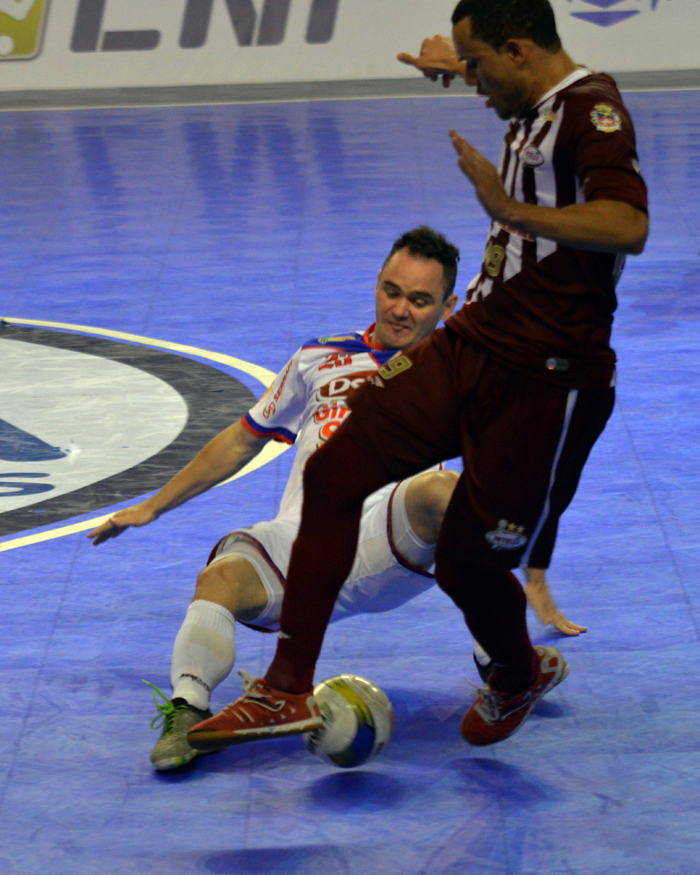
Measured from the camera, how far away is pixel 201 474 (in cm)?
384

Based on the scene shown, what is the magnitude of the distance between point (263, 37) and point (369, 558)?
628 inches

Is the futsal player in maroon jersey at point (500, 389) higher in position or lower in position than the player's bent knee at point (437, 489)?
higher

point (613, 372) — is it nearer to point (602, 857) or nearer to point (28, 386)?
Answer: point (602, 857)

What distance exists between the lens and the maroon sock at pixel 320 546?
2.92 m

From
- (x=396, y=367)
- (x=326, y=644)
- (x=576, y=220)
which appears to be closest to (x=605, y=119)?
(x=576, y=220)

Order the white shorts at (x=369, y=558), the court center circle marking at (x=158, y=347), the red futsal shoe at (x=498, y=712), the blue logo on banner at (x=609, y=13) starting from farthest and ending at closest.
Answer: the blue logo on banner at (x=609, y=13), the court center circle marking at (x=158, y=347), the white shorts at (x=369, y=558), the red futsal shoe at (x=498, y=712)

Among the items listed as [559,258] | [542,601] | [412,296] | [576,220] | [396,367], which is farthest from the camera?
[542,601]

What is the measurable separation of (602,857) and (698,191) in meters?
9.53

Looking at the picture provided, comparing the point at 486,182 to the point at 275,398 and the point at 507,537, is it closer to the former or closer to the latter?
the point at 507,537

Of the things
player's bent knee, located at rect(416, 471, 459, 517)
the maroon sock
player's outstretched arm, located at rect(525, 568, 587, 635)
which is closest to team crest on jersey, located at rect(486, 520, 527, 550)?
the maroon sock

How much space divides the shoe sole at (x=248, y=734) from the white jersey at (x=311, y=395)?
995 mm

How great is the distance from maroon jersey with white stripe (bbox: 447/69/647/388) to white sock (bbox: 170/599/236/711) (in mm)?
1147

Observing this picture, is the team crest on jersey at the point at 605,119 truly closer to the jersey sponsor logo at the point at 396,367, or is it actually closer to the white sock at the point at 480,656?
the jersey sponsor logo at the point at 396,367

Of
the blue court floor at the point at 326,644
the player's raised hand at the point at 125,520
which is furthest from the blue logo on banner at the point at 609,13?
the player's raised hand at the point at 125,520
